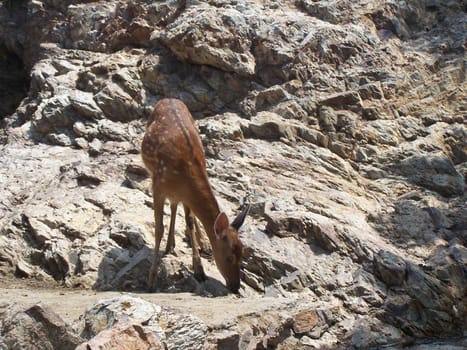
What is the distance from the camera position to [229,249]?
7.19 metres

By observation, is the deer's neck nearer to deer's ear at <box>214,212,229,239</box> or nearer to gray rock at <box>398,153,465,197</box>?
deer's ear at <box>214,212,229,239</box>

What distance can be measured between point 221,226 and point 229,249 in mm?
304

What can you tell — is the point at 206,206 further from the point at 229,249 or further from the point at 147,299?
the point at 147,299

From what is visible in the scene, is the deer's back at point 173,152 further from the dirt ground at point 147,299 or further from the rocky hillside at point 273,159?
the dirt ground at point 147,299

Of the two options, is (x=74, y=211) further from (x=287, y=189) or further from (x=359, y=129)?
(x=359, y=129)

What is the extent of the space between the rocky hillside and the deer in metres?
0.34

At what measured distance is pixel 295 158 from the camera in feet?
32.6

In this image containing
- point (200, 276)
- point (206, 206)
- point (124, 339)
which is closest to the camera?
point (124, 339)

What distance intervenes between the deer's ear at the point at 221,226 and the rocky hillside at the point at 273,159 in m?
0.75

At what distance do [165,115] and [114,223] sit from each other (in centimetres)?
175

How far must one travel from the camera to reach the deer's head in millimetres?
7176

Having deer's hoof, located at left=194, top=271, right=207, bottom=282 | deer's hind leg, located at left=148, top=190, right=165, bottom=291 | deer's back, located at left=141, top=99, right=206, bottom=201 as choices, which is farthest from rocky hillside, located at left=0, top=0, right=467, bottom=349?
deer's back, located at left=141, top=99, right=206, bottom=201

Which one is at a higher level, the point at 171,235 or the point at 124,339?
the point at 124,339

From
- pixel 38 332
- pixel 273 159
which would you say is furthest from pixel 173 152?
pixel 38 332
